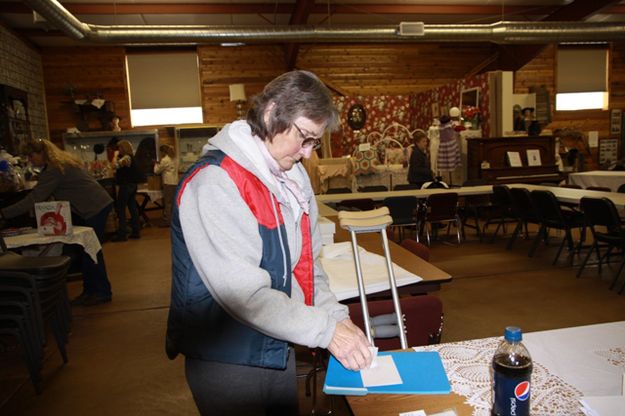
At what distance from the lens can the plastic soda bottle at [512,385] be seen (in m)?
0.95

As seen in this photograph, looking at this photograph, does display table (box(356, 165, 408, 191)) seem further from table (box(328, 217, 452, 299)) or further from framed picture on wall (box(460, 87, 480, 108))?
table (box(328, 217, 452, 299))

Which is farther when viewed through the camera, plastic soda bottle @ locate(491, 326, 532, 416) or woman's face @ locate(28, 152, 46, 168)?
woman's face @ locate(28, 152, 46, 168)

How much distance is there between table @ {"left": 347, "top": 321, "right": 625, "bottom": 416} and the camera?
108 cm

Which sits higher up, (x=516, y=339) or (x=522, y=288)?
(x=516, y=339)

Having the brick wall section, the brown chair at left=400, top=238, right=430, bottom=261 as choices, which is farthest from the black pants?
the brick wall section

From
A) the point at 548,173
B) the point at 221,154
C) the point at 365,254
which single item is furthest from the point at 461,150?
the point at 221,154

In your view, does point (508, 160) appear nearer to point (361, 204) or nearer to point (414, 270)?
point (361, 204)

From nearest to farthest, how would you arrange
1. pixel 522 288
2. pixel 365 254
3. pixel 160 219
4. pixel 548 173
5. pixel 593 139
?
1. pixel 365 254
2. pixel 522 288
3. pixel 548 173
4. pixel 160 219
5. pixel 593 139

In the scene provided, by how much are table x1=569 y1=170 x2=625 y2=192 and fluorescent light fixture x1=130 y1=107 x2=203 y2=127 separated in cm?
872

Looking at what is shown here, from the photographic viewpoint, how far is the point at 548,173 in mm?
9086

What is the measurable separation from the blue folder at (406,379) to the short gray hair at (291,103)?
0.65 meters

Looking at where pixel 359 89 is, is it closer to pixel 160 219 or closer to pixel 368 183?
pixel 368 183

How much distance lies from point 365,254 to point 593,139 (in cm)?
1282

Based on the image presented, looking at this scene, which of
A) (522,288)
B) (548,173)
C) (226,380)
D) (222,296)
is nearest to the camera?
(222,296)
